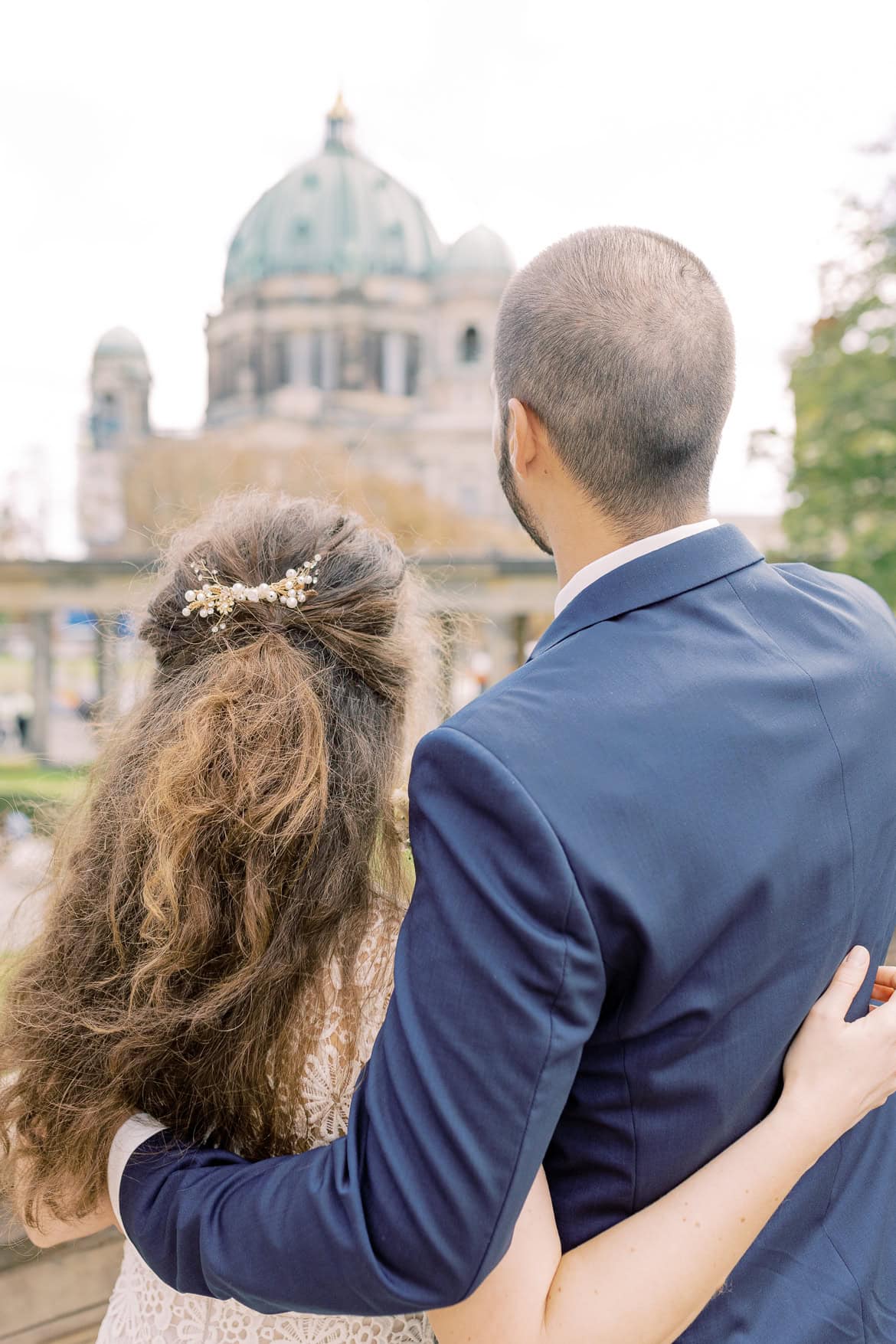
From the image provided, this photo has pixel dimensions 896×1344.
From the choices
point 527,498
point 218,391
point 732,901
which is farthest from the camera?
point 218,391

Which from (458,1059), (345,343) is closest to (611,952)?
(458,1059)

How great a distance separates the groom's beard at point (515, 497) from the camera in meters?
1.43

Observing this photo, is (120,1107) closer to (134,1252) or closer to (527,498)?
(134,1252)

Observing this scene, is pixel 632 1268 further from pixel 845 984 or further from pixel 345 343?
pixel 345 343

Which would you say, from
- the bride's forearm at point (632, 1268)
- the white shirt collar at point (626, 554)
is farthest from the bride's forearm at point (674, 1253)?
the white shirt collar at point (626, 554)

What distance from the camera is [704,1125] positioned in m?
1.24

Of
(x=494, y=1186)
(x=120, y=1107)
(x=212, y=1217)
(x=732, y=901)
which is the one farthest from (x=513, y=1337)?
(x=120, y=1107)

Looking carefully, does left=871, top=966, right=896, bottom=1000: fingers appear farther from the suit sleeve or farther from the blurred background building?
the blurred background building

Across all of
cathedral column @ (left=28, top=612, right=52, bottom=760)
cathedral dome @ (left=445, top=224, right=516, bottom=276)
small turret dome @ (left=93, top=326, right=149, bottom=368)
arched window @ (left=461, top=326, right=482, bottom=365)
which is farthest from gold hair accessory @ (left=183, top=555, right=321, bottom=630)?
small turret dome @ (left=93, top=326, right=149, bottom=368)

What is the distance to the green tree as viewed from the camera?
1436cm

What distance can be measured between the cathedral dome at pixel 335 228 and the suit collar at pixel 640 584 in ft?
231

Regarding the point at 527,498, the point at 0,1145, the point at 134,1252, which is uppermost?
the point at 527,498

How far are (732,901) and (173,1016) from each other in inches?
30.0

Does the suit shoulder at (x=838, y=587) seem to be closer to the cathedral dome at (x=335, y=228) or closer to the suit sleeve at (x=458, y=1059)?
the suit sleeve at (x=458, y=1059)
